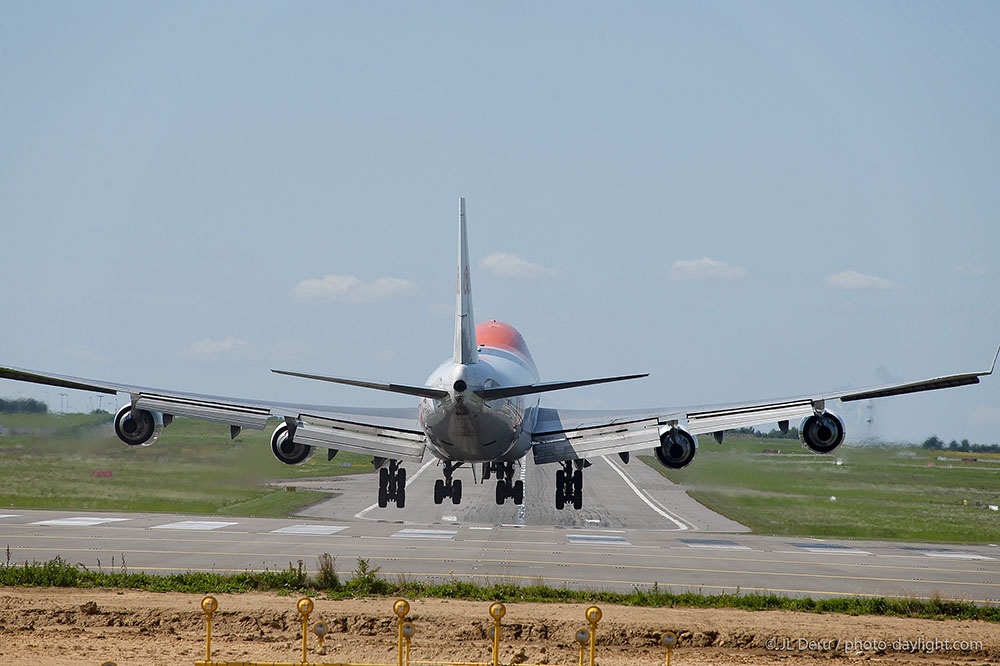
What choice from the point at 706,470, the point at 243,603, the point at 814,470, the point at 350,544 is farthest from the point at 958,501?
the point at 243,603

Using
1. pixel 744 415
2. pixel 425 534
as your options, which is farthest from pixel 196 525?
pixel 744 415

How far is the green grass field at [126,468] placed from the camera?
49.9m

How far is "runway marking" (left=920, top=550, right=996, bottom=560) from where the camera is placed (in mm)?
51969

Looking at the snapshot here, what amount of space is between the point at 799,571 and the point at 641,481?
48.0 metres

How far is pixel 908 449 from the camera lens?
6022cm

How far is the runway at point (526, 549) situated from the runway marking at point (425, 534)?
0.11 metres

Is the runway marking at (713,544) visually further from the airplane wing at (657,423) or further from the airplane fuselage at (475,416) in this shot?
the airplane fuselage at (475,416)

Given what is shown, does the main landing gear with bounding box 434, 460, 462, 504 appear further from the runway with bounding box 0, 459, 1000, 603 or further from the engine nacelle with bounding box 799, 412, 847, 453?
the engine nacelle with bounding box 799, 412, 847, 453

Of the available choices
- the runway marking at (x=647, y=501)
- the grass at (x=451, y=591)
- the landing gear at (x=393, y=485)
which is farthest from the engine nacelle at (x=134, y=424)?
the runway marking at (x=647, y=501)

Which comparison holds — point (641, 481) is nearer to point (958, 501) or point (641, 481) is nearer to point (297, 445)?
point (958, 501)

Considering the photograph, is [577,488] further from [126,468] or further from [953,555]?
[126,468]

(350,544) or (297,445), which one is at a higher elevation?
(297,445)

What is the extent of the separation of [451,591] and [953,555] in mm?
30875

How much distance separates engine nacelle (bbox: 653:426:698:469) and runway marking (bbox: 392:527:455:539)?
21.9 m
